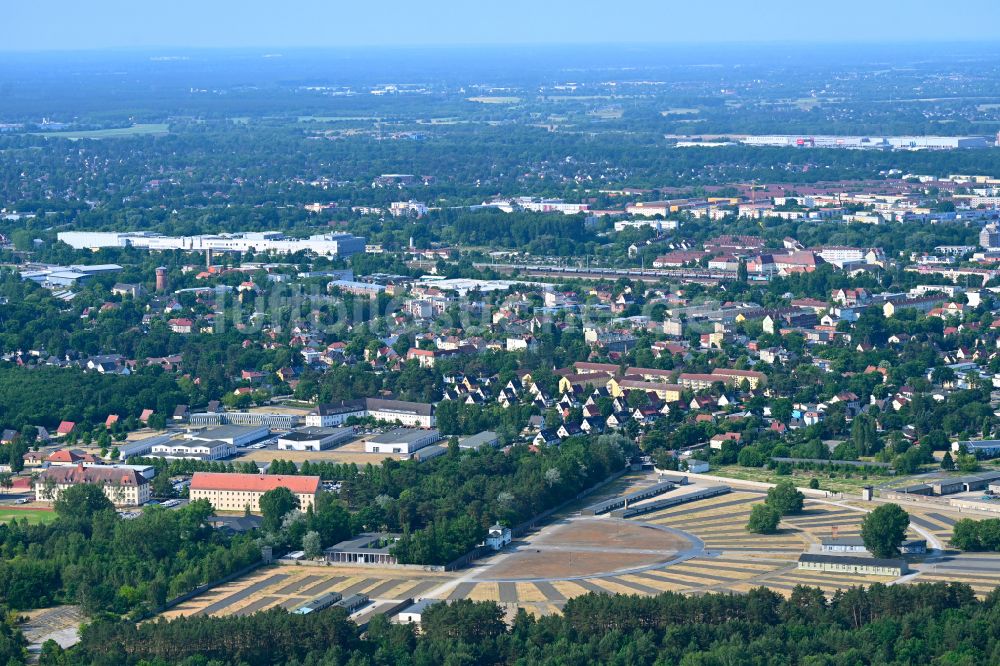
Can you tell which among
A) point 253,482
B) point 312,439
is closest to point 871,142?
point 312,439

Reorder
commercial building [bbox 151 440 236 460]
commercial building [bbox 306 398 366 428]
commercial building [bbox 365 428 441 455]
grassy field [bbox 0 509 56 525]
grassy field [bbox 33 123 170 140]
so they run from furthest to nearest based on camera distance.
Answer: grassy field [bbox 33 123 170 140] < commercial building [bbox 306 398 366 428] < commercial building [bbox 365 428 441 455] < commercial building [bbox 151 440 236 460] < grassy field [bbox 0 509 56 525]

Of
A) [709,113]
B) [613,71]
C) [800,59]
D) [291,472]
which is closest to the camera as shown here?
[291,472]

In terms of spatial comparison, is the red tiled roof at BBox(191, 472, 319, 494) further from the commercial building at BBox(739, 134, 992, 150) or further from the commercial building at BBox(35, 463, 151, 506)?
the commercial building at BBox(739, 134, 992, 150)

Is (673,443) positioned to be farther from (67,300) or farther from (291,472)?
(67,300)

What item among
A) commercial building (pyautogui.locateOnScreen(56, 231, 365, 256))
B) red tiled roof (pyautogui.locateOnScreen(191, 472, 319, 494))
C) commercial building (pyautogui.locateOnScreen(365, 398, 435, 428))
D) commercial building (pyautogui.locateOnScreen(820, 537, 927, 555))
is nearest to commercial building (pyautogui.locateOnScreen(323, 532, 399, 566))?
red tiled roof (pyautogui.locateOnScreen(191, 472, 319, 494))

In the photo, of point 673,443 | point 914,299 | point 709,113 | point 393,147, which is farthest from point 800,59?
point 673,443

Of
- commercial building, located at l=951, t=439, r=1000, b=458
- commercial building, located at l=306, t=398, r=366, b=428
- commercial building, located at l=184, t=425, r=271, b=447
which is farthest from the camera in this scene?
commercial building, located at l=306, t=398, r=366, b=428

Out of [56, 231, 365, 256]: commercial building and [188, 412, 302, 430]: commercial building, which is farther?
[56, 231, 365, 256]: commercial building
